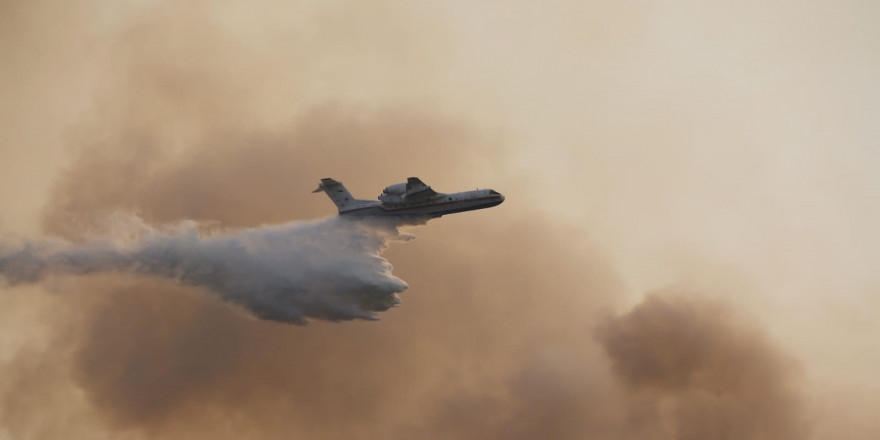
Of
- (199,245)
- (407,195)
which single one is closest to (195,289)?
(199,245)

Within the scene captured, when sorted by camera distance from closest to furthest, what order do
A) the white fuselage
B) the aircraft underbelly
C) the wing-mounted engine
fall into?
the wing-mounted engine < the white fuselage < the aircraft underbelly

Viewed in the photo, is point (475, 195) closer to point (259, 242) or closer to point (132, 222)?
point (259, 242)

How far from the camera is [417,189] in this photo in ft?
253

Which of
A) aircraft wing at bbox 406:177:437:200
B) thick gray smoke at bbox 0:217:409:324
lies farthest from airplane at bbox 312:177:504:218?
thick gray smoke at bbox 0:217:409:324

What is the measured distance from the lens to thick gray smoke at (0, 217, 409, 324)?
78.0m

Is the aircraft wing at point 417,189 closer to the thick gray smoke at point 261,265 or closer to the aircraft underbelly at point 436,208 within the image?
the aircraft underbelly at point 436,208

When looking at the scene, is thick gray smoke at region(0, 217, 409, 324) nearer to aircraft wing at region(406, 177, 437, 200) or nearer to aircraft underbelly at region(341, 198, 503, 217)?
aircraft underbelly at region(341, 198, 503, 217)

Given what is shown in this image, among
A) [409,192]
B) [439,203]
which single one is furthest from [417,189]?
[439,203]

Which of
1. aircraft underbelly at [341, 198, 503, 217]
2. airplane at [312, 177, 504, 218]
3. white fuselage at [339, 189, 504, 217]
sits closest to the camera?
airplane at [312, 177, 504, 218]

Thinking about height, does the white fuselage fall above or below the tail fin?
below

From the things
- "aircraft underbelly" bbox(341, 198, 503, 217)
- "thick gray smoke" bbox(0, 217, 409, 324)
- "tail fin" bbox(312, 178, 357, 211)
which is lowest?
"thick gray smoke" bbox(0, 217, 409, 324)

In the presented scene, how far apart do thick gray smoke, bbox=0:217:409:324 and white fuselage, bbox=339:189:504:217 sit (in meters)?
1.38

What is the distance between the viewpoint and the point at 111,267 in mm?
78812

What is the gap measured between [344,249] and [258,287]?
6.97 metres
